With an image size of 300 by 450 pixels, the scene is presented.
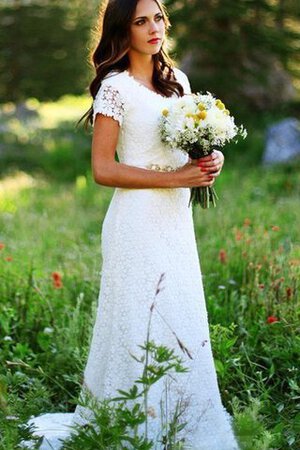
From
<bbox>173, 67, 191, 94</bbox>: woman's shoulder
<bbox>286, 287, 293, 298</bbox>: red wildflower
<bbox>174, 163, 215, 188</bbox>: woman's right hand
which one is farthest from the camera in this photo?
<bbox>286, 287, 293, 298</bbox>: red wildflower

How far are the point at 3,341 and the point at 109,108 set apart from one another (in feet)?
6.63

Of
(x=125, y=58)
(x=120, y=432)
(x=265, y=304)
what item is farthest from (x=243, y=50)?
(x=120, y=432)

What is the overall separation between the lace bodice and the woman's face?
15cm

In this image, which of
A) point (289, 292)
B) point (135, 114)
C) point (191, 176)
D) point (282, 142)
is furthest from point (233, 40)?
point (191, 176)

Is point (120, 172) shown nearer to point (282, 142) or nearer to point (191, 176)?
point (191, 176)

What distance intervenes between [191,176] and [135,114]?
37 centimetres

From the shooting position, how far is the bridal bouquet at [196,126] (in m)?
3.69

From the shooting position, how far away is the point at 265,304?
17.2 feet

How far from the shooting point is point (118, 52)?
13.0ft

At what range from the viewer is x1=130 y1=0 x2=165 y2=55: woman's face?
386cm

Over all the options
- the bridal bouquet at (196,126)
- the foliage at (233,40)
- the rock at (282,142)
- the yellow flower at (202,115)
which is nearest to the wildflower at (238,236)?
the bridal bouquet at (196,126)

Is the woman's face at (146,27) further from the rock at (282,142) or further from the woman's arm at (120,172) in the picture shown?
the rock at (282,142)

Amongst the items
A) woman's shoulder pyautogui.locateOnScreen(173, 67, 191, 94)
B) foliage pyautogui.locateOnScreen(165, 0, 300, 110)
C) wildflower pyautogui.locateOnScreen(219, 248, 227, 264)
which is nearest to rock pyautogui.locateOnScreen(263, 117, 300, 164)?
foliage pyautogui.locateOnScreen(165, 0, 300, 110)

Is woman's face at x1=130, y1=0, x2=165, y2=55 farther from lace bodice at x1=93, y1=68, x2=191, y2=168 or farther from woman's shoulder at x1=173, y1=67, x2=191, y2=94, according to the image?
woman's shoulder at x1=173, y1=67, x2=191, y2=94
